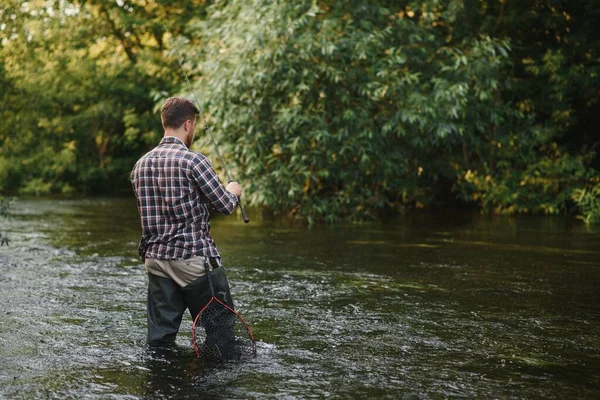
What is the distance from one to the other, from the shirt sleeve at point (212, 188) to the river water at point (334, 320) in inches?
38.0

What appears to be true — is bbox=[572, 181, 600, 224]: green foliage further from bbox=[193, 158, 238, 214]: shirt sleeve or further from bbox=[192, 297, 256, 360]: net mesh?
bbox=[193, 158, 238, 214]: shirt sleeve

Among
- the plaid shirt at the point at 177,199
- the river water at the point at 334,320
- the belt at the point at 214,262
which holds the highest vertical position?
the plaid shirt at the point at 177,199

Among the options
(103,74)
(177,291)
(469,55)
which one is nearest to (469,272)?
(177,291)

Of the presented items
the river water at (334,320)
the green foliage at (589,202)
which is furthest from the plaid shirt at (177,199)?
the green foliage at (589,202)

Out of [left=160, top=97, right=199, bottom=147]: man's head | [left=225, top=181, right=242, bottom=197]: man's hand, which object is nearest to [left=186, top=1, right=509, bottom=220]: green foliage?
[left=160, top=97, right=199, bottom=147]: man's head

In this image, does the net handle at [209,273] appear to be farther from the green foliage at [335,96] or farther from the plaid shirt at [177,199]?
the green foliage at [335,96]

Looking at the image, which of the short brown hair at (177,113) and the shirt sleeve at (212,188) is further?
the short brown hair at (177,113)

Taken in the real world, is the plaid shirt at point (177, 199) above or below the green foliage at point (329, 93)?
below

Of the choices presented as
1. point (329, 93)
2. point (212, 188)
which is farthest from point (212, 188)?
point (329, 93)

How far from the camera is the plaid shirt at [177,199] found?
5.29 metres

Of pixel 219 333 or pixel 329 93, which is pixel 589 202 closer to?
pixel 329 93

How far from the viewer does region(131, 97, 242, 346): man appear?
17.4ft

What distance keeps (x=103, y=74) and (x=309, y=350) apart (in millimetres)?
20889

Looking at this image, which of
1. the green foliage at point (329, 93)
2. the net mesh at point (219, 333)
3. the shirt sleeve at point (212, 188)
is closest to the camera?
the shirt sleeve at point (212, 188)
